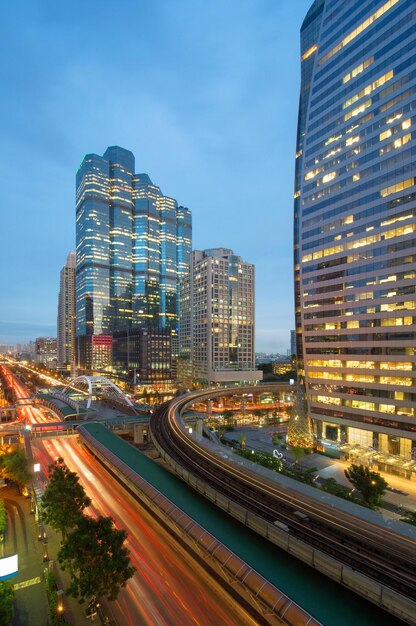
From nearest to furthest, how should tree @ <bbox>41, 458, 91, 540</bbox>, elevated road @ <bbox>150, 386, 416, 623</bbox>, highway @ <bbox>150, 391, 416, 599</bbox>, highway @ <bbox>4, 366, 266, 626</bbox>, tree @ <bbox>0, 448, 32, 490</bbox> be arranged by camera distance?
highway @ <bbox>4, 366, 266, 626</bbox>, elevated road @ <bbox>150, 386, 416, 623</bbox>, highway @ <bbox>150, 391, 416, 599</bbox>, tree @ <bbox>41, 458, 91, 540</bbox>, tree @ <bbox>0, 448, 32, 490</bbox>

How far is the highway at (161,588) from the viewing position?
2212 centimetres

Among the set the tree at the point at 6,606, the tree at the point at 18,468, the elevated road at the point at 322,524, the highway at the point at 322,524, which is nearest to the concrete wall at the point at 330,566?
the elevated road at the point at 322,524

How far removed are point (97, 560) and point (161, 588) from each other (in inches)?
261

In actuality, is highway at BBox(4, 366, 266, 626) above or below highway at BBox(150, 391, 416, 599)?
below

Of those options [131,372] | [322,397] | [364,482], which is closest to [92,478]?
[364,482]

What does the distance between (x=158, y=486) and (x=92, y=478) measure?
572 inches

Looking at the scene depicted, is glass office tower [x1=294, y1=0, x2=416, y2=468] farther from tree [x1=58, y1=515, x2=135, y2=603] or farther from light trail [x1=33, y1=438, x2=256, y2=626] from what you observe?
tree [x1=58, y1=515, x2=135, y2=603]

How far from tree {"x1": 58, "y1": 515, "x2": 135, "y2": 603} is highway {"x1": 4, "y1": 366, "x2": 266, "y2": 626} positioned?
9.44 ft

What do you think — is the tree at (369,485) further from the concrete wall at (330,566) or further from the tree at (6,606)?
→ the tree at (6,606)

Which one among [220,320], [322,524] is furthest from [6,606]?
[220,320]

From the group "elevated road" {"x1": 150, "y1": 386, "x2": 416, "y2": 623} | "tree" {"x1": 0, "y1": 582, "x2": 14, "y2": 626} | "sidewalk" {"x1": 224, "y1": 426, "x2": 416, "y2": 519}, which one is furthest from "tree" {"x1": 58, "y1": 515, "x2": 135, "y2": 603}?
"sidewalk" {"x1": 224, "y1": 426, "x2": 416, "y2": 519}

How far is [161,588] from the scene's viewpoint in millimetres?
24844

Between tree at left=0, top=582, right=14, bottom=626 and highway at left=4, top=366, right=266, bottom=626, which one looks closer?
tree at left=0, top=582, right=14, bottom=626

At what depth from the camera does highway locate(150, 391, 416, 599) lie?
25031mm
